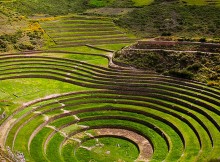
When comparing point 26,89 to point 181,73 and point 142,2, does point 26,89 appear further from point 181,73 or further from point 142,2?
point 142,2

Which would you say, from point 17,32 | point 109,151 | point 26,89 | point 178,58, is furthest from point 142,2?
point 109,151

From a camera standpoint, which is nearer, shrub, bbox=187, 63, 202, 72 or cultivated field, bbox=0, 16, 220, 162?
cultivated field, bbox=0, 16, 220, 162

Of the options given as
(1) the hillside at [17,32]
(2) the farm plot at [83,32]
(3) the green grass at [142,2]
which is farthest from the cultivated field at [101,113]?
(3) the green grass at [142,2]

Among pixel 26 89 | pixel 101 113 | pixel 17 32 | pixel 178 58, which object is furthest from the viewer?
pixel 17 32

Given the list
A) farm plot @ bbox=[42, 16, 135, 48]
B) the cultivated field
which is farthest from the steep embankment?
farm plot @ bbox=[42, 16, 135, 48]

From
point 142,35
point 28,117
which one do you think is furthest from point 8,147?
point 142,35

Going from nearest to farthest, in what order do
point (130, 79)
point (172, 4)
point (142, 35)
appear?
point (130, 79) → point (142, 35) → point (172, 4)

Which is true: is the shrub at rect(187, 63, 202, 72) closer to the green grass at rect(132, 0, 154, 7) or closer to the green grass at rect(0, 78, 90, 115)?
the green grass at rect(0, 78, 90, 115)

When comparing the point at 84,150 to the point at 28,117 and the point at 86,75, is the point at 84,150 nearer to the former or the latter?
the point at 28,117
